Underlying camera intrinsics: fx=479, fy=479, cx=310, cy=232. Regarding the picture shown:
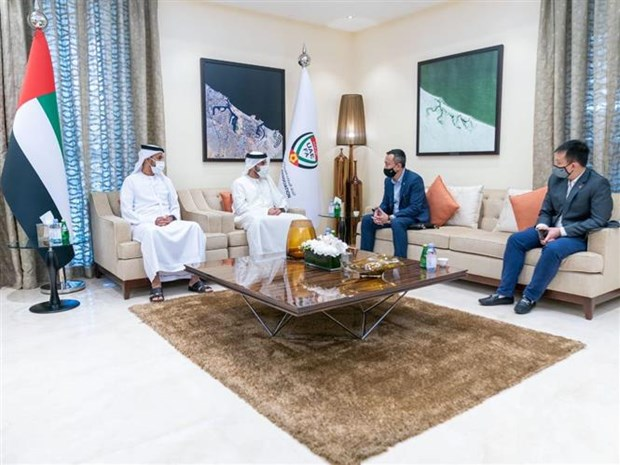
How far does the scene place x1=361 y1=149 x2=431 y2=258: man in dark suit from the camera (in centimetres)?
434

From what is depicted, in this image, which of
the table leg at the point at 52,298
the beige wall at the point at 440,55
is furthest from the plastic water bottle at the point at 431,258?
the table leg at the point at 52,298

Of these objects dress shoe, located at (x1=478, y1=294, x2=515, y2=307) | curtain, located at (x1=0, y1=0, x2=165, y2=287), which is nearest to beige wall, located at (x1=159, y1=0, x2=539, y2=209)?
curtain, located at (x1=0, y1=0, x2=165, y2=287)

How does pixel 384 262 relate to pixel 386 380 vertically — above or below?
Answer: above

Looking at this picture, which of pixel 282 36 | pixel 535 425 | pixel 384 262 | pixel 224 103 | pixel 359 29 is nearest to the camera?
pixel 535 425

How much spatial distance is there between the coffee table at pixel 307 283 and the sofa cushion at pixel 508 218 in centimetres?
140

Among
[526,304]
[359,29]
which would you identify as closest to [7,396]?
[526,304]

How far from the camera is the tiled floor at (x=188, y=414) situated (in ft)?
5.62

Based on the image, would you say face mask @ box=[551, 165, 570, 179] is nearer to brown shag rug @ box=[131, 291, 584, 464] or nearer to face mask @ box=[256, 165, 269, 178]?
brown shag rug @ box=[131, 291, 584, 464]

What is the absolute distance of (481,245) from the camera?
379 centimetres

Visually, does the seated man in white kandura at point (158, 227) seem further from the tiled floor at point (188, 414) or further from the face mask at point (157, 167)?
the tiled floor at point (188, 414)

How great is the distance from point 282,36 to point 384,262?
3.70 metres

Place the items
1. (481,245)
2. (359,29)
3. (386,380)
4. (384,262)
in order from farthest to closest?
(359,29), (481,245), (384,262), (386,380)

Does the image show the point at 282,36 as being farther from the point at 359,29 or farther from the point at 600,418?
the point at 600,418

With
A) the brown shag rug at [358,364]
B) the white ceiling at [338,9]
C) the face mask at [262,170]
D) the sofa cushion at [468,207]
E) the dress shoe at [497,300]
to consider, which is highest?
the white ceiling at [338,9]
